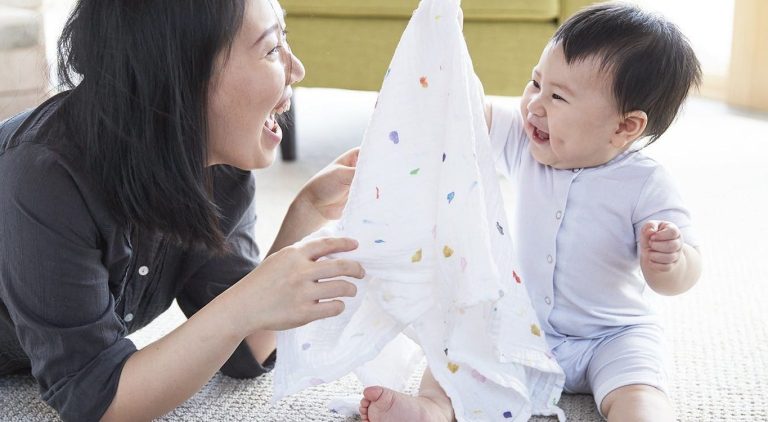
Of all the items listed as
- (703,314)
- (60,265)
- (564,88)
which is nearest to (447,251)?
(564,88)

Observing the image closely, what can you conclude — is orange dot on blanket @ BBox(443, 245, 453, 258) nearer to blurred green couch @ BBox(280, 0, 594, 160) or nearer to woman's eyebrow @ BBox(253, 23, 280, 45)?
woman's eyebrow @ BBox(253, 23, 280, 45)

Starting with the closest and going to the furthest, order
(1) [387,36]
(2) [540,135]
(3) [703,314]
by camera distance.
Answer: (2) [540,135]
(3) [703,314]
(1) [387,36]

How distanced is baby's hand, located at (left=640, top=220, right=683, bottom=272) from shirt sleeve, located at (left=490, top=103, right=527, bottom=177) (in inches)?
8.0

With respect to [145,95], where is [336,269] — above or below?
below

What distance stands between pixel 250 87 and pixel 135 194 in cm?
14

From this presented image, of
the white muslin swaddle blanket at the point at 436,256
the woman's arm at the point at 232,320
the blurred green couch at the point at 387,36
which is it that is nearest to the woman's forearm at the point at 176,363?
the woman's arm at the point at 232,320

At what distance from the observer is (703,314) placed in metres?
1.23

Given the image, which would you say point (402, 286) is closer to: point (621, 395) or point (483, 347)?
point (483, 347)

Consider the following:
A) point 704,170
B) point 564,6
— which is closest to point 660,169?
point 564,6

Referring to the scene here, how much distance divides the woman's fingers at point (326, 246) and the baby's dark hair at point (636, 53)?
322 mm

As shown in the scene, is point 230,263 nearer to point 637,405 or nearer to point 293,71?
point 293,71

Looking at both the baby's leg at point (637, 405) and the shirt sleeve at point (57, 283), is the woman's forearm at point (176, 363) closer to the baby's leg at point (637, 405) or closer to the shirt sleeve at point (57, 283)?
the shirt sleeve at point (57, 283)

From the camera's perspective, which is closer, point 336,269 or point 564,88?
point 336,269

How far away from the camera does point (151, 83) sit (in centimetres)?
81
